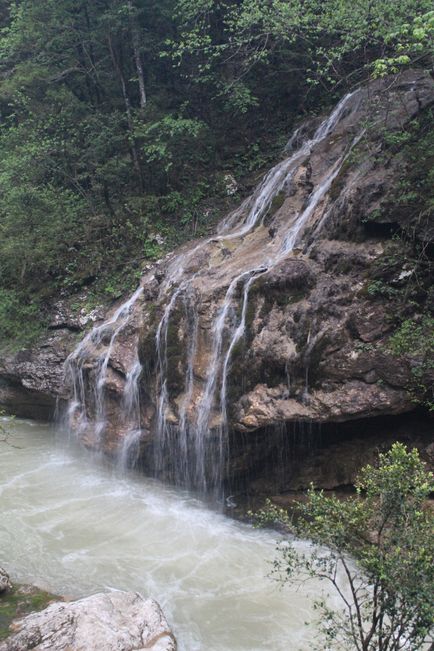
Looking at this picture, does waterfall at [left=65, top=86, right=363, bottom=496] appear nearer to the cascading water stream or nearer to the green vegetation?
the cascading water stream

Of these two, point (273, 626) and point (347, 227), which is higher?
point (347, 227)

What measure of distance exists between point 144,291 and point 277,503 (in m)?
6.30

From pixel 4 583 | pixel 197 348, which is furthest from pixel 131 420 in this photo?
pixel 4 583

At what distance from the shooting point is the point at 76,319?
47.6 feet

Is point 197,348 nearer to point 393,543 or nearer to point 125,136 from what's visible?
point 393,543

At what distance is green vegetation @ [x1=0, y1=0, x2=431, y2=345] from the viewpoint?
1543cm

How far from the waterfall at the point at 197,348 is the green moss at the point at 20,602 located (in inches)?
156

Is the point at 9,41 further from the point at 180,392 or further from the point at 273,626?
the point at 273,626

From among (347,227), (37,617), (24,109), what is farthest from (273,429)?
(24,109)

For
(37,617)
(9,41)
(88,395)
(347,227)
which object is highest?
(9,41)

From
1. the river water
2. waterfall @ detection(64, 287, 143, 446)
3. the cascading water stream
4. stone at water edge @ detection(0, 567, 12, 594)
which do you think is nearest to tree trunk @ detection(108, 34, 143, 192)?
waterfall @ detection(64, 287, 143, 446)

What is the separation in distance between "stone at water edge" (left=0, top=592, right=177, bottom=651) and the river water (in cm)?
58

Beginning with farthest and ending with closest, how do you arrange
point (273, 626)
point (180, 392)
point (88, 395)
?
point (88, 395), point (180, 392), point (273, 626)

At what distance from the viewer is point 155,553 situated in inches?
327
